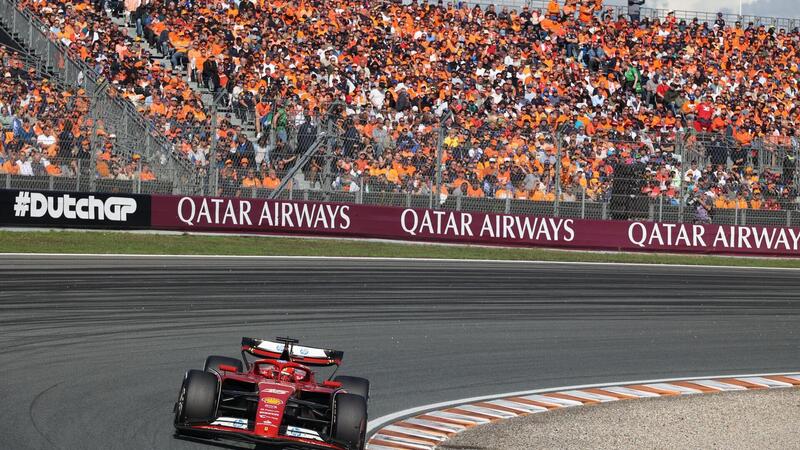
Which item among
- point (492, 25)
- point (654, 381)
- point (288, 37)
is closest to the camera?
point (654, 381)

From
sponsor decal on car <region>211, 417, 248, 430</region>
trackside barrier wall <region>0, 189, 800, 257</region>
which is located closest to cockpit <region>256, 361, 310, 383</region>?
sponsor decal on car <region>211, 417, 248, 430</region>

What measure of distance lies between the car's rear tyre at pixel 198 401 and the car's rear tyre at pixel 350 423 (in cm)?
82

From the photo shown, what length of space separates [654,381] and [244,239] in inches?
489

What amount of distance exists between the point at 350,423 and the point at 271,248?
567 inches

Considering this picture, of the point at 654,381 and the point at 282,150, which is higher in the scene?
the point at 282,150

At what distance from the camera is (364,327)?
1419cm

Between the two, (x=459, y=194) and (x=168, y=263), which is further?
(x=459, y=194)

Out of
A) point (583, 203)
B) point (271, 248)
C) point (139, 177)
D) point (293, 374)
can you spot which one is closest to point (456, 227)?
point (583, 203)

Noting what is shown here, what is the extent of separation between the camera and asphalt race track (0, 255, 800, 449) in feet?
33.0

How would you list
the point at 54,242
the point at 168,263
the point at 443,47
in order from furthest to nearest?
1. the point at 443,47
2. the point at 54,242
3. the point at 168,263

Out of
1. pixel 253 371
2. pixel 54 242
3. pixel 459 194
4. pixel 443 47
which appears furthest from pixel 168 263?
pixel 443 47

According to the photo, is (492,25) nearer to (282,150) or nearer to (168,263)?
(282,150)

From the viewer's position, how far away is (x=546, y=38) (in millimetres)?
33969

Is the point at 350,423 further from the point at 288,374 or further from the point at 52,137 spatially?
the point at 52,137
